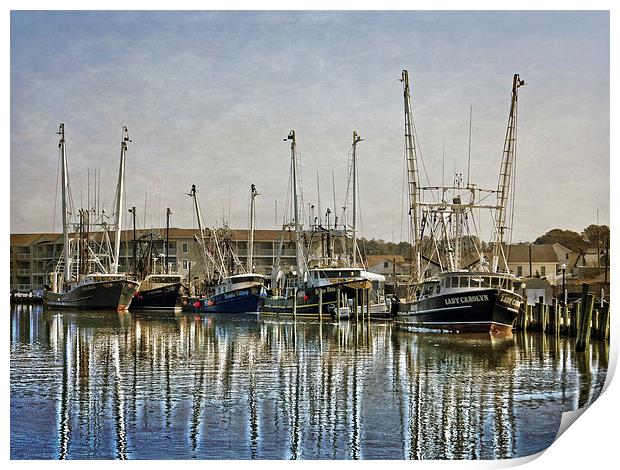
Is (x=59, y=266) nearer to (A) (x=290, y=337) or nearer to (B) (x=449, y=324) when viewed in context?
(A) (x=290, y=337)

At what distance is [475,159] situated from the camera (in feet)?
65.2

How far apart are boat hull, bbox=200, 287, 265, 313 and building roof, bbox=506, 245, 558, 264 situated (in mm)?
18865

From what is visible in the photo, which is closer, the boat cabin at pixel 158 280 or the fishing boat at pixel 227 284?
the fishing boat at pixel 227 284

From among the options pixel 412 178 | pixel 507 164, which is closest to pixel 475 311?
pixel 412 178

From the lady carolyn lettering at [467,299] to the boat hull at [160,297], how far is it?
90.1 feet

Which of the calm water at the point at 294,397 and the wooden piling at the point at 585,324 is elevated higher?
the wooden piling at the point at 585,324

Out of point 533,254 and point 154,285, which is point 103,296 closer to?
point 154,285

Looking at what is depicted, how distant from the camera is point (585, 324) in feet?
74.5

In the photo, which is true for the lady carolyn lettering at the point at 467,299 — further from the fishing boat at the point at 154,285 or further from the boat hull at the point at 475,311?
the fishing boat at the point at 154,285

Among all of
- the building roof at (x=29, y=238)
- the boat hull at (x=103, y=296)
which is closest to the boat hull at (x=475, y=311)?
the building roof at (x=29, y=238)

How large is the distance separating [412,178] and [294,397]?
1032 cm

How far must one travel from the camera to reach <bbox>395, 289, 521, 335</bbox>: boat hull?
28375 millimetres

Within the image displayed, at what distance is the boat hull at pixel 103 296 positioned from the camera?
3823 centimetres
